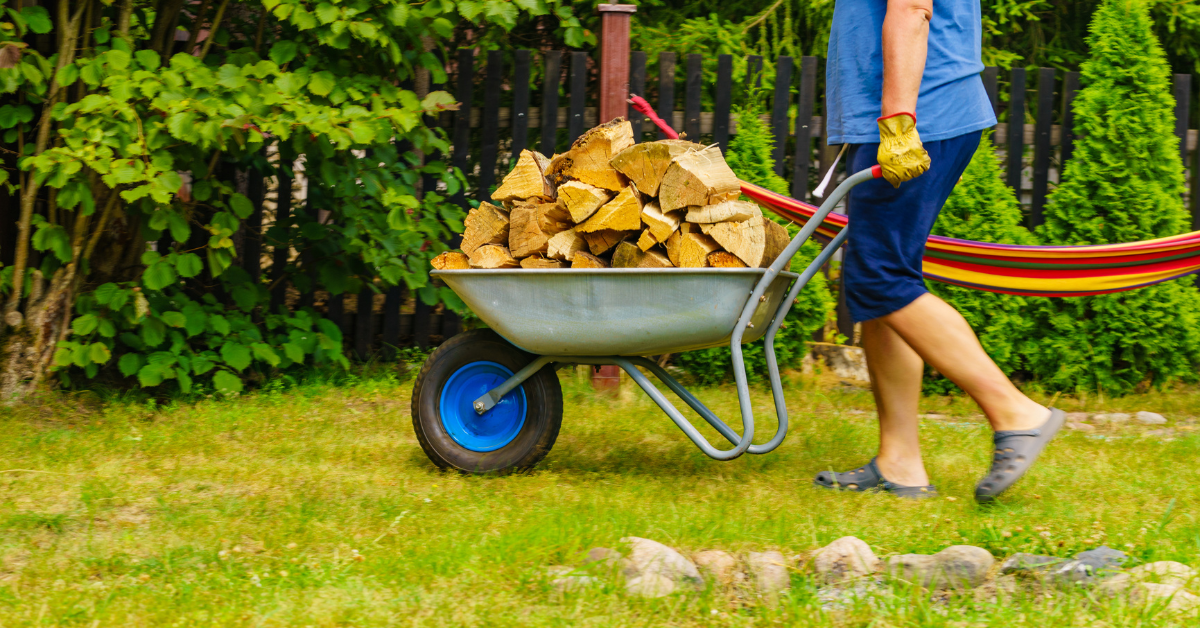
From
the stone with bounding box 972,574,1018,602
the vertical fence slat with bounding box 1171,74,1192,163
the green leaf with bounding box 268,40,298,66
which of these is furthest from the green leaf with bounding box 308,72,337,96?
→ the vertical fence slat with bounding box 1171,74,1192,163

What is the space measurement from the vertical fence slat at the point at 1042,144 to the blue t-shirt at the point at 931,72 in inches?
82.5

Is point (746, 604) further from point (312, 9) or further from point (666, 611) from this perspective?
point (312, 9)

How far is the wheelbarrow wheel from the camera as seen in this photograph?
2691mm

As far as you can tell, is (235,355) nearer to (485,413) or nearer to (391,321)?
(391,321)

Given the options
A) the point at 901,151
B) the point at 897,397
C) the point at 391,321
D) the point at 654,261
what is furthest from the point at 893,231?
the point at 391,321

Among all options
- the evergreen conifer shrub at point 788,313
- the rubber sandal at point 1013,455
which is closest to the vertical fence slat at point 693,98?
the evergreen conifer shrub at point 788,313

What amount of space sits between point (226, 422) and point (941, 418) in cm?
263

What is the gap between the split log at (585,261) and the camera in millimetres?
2582

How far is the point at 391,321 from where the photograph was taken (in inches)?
171

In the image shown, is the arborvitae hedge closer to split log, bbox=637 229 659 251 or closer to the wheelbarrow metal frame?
the wheelbarrow metal frame

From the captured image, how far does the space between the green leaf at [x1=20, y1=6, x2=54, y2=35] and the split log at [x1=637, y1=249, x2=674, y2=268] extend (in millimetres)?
2105

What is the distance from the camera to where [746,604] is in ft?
6.15

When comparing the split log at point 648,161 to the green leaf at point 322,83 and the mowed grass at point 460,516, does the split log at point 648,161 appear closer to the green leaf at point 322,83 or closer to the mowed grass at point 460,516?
the mowed grass at point 460,516

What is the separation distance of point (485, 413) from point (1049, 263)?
1783 millimetres
